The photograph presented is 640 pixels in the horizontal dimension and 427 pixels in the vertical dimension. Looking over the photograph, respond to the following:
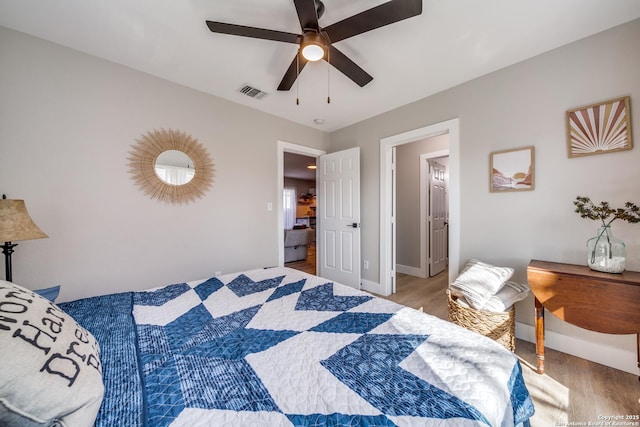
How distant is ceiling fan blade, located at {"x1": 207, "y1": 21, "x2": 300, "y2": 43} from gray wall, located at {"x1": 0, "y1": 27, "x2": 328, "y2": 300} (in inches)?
52.8

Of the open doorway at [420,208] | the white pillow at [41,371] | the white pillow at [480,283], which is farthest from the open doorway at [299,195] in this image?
the white pillow at [41,371]

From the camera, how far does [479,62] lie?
7.04 ft

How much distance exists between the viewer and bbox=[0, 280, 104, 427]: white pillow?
48 centimetres

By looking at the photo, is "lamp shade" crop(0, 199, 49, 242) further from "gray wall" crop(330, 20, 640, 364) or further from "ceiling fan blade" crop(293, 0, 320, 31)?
"gray wall" crop(330, 20, 640, 364)

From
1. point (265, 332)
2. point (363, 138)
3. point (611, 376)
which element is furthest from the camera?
point (363, 138)

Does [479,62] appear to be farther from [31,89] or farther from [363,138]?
[31,89]

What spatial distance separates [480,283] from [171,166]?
118 inches

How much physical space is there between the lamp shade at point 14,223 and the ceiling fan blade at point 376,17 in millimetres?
2198

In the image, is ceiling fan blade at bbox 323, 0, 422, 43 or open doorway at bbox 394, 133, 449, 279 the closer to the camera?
ceiling fan blade at bbox 323, 0, 422, 43

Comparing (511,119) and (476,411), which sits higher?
(511,119)

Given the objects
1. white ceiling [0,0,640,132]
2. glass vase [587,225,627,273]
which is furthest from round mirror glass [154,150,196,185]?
glass vase [587,225,627,273]

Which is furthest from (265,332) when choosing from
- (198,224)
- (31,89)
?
(31,89)

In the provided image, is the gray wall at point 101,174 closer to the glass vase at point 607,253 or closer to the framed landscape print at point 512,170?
the framed landscape print at point 512,170

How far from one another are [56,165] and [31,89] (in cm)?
57
